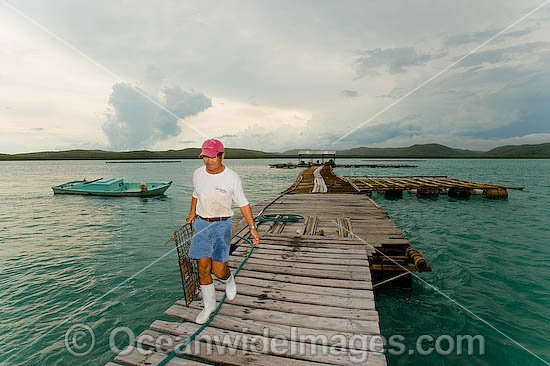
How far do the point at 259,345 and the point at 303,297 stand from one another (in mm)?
1296

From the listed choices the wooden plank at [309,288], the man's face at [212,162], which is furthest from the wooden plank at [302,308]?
the man's face at [212,162]

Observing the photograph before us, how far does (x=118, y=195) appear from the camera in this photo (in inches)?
1104

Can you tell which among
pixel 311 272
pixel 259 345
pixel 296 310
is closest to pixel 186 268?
pixel 259 345

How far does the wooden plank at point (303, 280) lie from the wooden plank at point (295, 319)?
0.89m

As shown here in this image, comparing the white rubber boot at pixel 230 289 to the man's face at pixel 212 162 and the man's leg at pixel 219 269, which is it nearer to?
the man's leg at pixel 219 269

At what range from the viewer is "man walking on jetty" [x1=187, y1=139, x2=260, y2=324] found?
3.78 metres

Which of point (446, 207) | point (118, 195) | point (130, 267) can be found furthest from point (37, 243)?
point (446, 207)

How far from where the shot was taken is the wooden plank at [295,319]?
3.55m

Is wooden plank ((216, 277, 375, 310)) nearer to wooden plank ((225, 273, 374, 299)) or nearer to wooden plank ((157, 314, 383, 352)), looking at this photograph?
wooden plank ((225, 273, 374, 299))

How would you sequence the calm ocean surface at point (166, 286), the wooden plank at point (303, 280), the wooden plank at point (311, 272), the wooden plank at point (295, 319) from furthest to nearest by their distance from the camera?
the calm ocean surface at point (166, 286) → the wooden plank at point (311, 272) → the wooden plank at point (303, 280) → the wooden plank at point (295, 319)

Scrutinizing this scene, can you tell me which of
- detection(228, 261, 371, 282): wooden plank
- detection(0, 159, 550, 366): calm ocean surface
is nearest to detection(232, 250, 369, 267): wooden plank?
detection(228, 261, 371, 282): wooden plank

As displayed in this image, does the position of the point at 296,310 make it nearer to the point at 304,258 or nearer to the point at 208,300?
the point at 208,300

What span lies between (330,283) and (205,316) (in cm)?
237

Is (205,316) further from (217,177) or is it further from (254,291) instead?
(217,177)
